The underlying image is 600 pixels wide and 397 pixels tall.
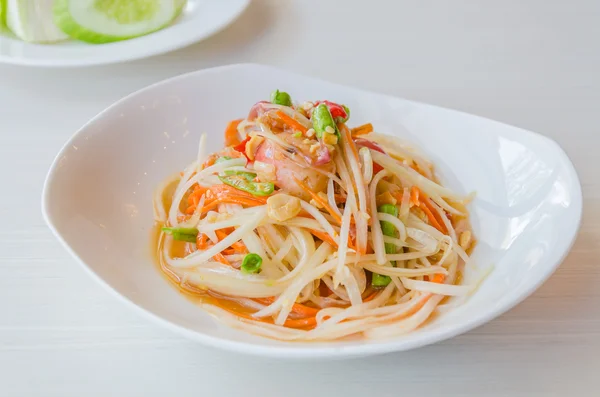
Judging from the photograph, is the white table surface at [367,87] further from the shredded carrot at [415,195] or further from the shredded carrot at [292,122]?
the shredded carrot at [292,122]

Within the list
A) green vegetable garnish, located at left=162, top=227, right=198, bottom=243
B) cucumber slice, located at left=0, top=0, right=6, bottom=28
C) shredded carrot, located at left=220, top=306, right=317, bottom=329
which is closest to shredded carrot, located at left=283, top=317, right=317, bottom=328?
shredded carrot, located at left=220, top=306, right=317, bottom=329

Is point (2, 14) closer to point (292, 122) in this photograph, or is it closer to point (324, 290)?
point (292, 122)

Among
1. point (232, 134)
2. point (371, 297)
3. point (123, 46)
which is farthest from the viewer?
point (123, 46)

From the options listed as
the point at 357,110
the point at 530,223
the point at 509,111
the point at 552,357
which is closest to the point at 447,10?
the point at 509,111

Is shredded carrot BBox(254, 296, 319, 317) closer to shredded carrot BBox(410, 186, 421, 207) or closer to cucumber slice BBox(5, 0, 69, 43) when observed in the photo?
shredded carrot BBox(410, 186, 421, 207)

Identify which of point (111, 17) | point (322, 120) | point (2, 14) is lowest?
point (2, 14)

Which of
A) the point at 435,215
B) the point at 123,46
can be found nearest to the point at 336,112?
the point at 435,215

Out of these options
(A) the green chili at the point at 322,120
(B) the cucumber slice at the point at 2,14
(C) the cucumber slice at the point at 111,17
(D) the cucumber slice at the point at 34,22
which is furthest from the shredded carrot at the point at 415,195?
(B) the cucumber slice at the point at 2,14

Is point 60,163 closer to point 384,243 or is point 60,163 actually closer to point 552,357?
point 384,243
